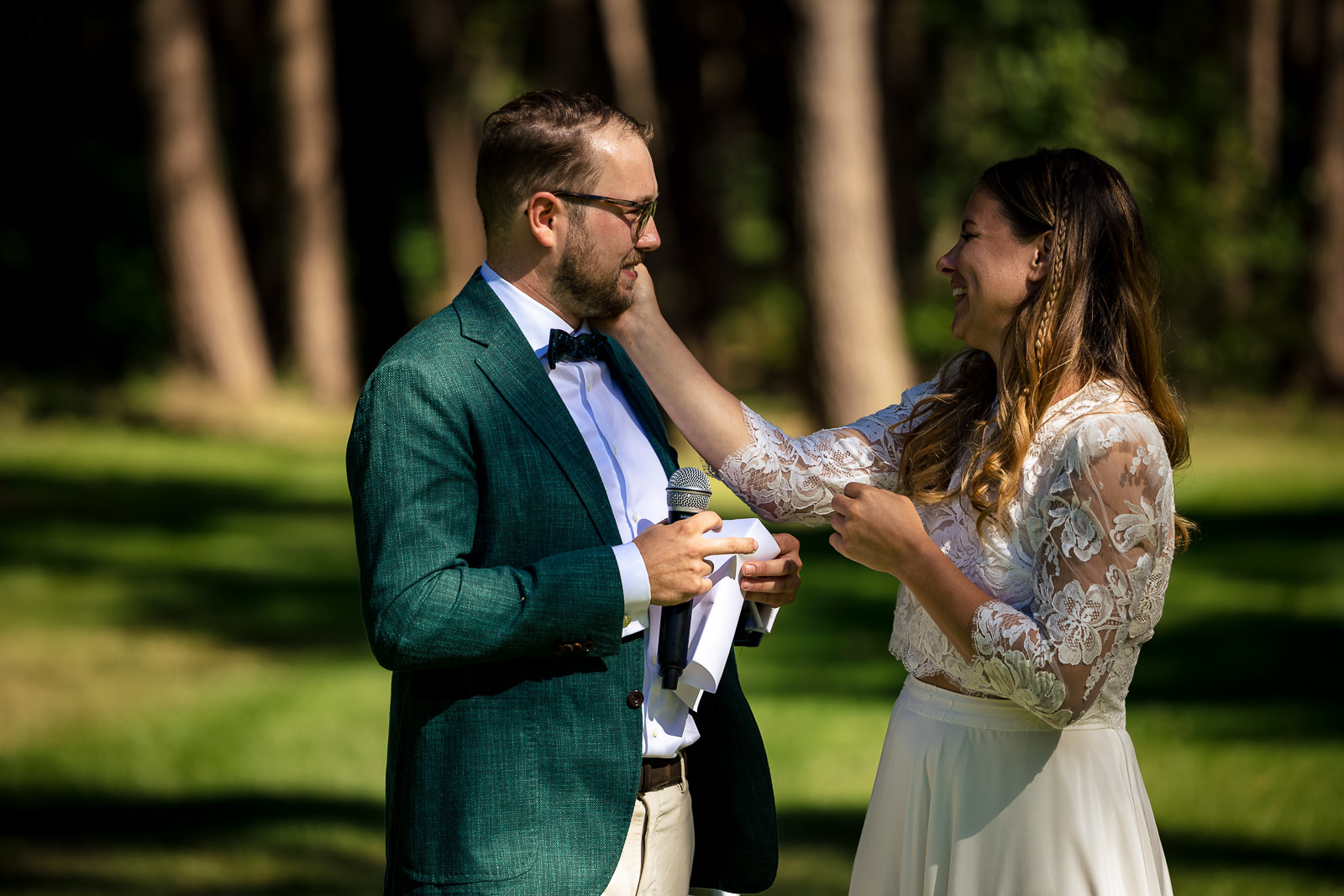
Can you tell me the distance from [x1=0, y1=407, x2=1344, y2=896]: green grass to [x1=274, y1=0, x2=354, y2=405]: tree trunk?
23.0 feet

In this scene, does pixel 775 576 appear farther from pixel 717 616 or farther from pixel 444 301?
pixel 444 301

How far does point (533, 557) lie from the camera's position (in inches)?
115

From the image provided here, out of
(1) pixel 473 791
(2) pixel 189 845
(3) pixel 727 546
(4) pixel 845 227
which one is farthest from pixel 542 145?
(4) pixel 845 227

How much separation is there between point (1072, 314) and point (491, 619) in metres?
1.50

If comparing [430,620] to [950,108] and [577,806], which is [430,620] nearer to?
[577,806]

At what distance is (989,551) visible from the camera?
10.3 ft

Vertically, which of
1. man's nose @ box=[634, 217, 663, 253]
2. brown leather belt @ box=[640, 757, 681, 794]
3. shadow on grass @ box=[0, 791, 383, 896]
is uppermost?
man's nose @ box=[634, 217, 663, 253]

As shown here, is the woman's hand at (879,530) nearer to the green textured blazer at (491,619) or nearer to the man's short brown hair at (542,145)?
the green textured blazer at (491,619)

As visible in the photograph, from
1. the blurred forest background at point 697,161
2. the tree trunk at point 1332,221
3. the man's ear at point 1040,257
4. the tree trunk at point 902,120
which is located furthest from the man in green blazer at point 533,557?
the tree trunk at point 902,120

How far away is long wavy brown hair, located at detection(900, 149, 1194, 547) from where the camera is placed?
3111mm

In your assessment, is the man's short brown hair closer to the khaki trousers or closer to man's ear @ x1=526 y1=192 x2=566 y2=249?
man's ear @ x1=526 y1=192 x2=566 y2=249

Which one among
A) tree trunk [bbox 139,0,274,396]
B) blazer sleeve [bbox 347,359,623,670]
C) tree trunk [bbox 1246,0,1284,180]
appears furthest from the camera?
tree trunk [bbox 1246,0,1284,180]

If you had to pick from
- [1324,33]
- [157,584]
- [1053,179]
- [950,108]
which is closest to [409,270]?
[950,108]

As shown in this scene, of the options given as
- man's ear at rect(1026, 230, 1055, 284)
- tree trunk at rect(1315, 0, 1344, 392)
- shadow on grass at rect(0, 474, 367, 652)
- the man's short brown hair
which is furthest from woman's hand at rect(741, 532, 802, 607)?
tree trunk at rect(1315, 0, 1344, 392)
